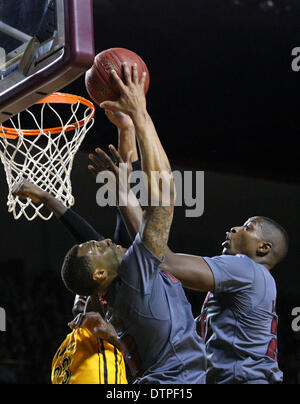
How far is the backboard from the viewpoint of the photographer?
7.46 ft

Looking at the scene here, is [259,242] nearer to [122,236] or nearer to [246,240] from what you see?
[246,240]

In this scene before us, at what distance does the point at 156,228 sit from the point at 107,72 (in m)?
0.81

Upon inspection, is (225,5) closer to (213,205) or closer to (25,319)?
(213,205)

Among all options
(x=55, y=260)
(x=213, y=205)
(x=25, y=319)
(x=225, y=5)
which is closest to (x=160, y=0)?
(x=225, y=5)

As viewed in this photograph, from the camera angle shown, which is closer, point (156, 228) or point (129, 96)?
point (156, 228)

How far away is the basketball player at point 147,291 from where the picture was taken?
6.68 feet

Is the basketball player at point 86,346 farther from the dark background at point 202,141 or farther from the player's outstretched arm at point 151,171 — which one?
the dark background at point 202,141

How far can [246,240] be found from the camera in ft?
9.00

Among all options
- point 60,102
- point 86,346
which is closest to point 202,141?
point 60,102

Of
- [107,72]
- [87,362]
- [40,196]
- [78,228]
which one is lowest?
[87,362]

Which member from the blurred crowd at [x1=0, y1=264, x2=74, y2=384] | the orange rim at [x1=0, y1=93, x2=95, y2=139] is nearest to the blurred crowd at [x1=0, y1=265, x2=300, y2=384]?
the blurred crowd at [x1=0, y1=264, x2=74, y2=384]

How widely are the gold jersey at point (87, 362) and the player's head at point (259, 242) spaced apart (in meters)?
0.69

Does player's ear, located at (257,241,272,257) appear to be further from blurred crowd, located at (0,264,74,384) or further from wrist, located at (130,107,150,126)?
blurred crowd, located at (0,264,74,384)

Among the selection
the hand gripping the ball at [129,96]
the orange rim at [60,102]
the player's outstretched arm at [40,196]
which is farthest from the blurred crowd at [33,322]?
the hand gripping the ball at [129,96]
